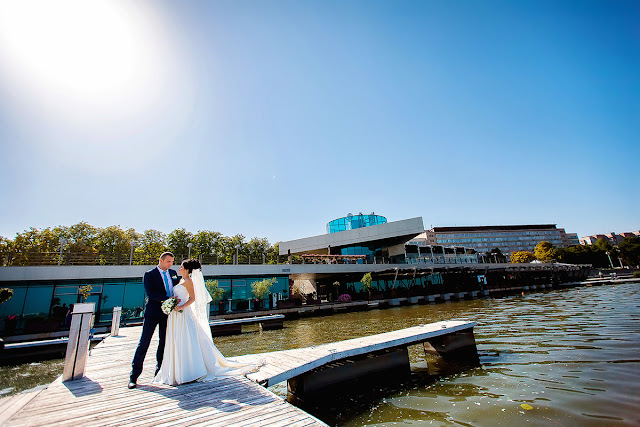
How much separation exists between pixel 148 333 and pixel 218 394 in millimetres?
1633

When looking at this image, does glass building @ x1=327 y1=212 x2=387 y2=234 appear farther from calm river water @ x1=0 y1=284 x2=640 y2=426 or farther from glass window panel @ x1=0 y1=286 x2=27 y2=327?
calm river water @ x1=0 y1=284 x2=640 y2=426

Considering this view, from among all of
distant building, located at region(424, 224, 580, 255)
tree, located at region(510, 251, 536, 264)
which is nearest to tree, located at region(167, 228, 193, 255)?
tree, located at region(510, 251, 536, 264)

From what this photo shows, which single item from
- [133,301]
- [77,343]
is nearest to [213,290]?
[133,301]

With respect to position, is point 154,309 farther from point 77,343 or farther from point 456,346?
point 456,346

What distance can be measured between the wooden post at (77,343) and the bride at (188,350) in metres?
1.43

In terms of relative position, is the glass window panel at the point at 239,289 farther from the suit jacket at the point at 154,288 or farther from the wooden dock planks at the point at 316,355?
the suit jacket at the point at 154,288

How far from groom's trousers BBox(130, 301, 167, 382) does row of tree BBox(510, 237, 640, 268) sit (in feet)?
309

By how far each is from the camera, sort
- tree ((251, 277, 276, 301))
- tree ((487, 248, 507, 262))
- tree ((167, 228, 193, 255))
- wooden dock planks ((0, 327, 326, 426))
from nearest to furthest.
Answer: wooden dock planks ((0, 327, 326, 426)) < tree ((251, 277, 276, 301)) < tree ((167, 228, 193, 255)) < tree ((487, 248, 507, 262))

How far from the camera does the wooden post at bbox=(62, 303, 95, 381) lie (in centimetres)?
455

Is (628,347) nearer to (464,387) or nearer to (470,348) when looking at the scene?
(470,348)

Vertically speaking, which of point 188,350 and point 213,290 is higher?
point 213,290

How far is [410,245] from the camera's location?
42250 mm

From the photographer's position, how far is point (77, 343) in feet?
15.4

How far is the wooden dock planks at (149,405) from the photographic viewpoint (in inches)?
112
